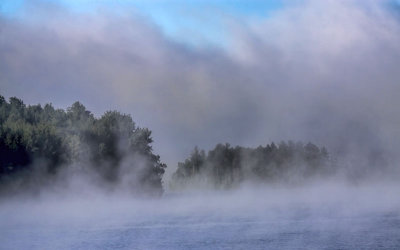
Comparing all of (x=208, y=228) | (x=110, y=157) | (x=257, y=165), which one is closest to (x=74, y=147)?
(x=110, y=157)

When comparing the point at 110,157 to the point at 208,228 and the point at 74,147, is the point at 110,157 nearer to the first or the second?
the point at 74,147

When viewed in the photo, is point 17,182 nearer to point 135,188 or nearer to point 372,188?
point 135,188

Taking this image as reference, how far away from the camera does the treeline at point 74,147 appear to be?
6162 cm

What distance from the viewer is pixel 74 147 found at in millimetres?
67812

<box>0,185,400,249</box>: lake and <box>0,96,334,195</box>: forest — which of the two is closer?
<box>0,185,400,249</box>: lake

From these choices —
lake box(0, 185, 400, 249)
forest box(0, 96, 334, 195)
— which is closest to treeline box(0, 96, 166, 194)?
forest box(0, 96, 334, 195)

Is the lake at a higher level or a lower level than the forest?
lower

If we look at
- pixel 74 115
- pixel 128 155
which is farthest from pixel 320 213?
pixel 74 115

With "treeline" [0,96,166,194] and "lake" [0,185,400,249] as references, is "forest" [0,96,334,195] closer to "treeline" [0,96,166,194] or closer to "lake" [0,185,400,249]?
"treeline" [0,96,166,194]

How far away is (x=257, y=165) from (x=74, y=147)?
1797cm

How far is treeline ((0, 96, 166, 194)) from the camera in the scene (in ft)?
202

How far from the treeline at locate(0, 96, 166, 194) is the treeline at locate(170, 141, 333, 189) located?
6.12m

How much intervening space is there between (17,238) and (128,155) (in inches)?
1526

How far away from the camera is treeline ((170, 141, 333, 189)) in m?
60.6
